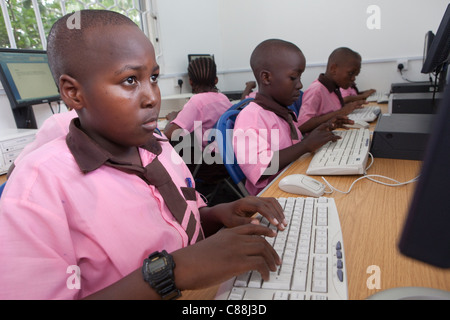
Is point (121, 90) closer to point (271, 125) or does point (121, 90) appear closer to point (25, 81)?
point (271, 125)

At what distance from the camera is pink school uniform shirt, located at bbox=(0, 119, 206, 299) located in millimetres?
430

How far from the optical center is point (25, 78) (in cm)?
144

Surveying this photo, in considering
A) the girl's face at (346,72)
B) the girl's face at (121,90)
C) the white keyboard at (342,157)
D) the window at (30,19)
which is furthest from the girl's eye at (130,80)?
the girl's face at (346,72)

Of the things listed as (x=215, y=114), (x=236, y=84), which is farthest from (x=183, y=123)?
(x=236, y=84)

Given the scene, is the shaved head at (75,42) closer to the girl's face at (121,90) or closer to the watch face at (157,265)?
the girl's face at (121,90)

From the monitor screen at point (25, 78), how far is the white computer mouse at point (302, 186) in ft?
4.04

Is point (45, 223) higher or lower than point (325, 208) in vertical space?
higher

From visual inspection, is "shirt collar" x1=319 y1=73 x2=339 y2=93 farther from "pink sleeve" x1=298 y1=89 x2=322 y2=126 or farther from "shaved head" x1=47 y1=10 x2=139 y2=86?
"shaved head" x1=47 y1=10 x2=139 y2=86

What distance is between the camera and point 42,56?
1542 mm

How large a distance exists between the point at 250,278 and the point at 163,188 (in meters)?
0.29

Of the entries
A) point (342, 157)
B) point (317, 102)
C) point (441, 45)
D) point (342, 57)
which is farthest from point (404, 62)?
point (342, 157)

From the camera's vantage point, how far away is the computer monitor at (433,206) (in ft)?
0.73

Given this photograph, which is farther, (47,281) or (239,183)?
(239,183)

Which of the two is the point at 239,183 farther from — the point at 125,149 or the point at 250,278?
the point at 250,278
